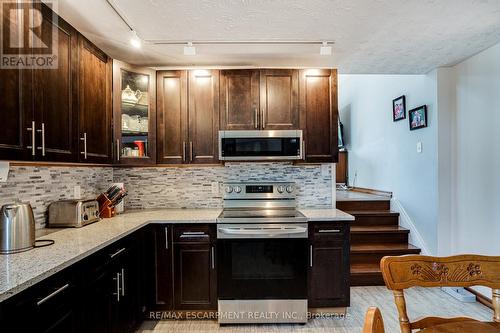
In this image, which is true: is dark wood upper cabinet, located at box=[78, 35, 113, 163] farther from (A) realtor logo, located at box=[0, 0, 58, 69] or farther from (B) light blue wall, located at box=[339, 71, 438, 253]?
(B) light blue wall, located at box=[339, 71, 438, 253]

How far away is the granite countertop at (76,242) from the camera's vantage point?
116cm

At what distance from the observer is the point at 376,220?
3688 mm

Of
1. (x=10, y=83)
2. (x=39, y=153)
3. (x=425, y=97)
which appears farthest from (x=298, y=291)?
(x=425, y=97)

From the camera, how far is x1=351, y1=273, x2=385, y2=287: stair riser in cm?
305

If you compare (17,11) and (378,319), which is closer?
(378,319)

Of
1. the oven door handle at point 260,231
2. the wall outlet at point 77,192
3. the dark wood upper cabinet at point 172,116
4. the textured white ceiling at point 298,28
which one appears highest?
the textured white ceiling at point 298,28

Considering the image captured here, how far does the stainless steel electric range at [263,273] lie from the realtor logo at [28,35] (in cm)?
164

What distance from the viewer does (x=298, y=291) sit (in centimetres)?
236

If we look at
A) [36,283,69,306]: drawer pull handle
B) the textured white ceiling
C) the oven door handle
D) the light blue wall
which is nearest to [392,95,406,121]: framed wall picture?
the light blue wall

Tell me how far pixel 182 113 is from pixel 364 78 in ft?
11.6

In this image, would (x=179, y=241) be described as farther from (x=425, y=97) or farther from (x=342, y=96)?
(x=342, y=96)

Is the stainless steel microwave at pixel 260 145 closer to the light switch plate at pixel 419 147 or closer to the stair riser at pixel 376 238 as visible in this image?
the stair riser at pixel 376 238

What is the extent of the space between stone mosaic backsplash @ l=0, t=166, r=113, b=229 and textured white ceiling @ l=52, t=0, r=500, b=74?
3.70ft

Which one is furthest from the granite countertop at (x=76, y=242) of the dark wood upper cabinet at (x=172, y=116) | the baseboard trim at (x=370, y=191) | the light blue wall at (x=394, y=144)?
the baseboard trim at (x=370, y=191)
